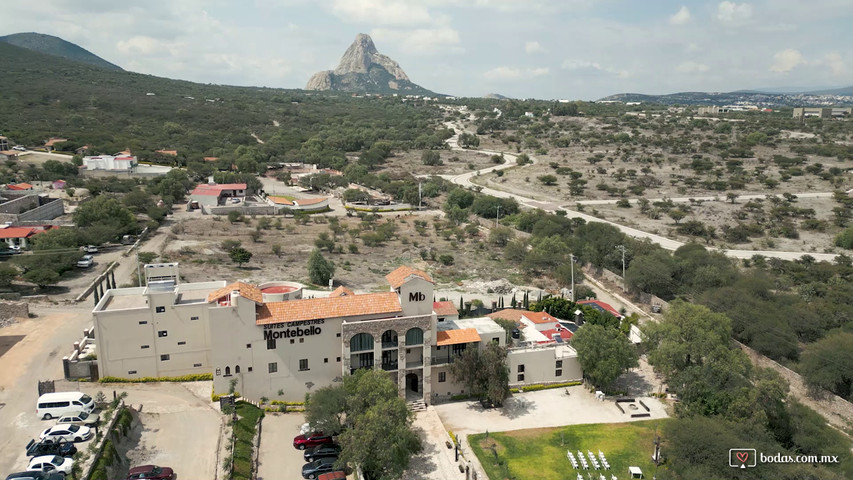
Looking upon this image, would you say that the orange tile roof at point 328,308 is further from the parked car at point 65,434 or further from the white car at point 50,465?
the white car at point 50,465

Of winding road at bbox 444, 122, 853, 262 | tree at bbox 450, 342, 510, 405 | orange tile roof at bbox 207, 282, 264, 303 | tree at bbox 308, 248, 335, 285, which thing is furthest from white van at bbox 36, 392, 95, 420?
winding road at bbox 444, 122, 853, 262

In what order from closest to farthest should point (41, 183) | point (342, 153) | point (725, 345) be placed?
point (725, 345) → point (41, 183) → point (342, 153)

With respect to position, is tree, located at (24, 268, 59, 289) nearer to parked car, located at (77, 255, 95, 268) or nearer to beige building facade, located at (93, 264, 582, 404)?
parked car, located at (77, 255, 95, 268)

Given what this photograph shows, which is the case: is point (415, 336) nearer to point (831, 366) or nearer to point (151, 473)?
point (151, 473)

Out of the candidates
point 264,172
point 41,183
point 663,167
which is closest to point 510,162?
point 663,167

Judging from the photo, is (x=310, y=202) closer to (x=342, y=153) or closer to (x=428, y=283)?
(x=342, y=153)

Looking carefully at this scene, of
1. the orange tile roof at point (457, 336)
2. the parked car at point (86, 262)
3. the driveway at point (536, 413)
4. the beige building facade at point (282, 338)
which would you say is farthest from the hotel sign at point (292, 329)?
the parked car at point (86, 262)

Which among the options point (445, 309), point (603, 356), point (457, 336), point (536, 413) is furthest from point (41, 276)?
point (603, 356)
